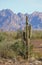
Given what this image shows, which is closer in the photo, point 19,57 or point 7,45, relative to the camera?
point 19,57

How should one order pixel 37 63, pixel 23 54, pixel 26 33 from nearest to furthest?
pixel 37 63
pixel 26 33
pixel 23 54

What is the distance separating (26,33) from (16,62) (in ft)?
8.52

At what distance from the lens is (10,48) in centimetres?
2345

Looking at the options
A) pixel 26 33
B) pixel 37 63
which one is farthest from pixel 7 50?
pixel 37 63

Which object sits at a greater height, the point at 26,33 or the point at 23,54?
the point at 26,33

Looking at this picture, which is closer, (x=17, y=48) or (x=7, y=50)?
(x=7, y=50)

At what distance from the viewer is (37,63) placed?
62.6 ft

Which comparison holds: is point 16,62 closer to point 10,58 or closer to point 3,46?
point 10,58

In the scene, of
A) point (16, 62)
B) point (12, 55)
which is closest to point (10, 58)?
point (12, 55)

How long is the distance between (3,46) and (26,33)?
2.80 m

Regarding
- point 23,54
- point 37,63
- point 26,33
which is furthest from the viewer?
point 23,54

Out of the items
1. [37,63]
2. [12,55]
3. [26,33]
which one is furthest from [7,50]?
[37,63]

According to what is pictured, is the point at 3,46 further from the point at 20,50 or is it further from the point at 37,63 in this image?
the point at 37,63

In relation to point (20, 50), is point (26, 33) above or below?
above
